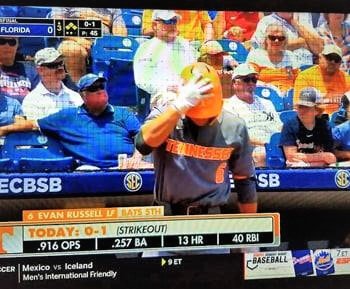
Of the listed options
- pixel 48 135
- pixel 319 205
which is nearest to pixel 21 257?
pixel 48 135

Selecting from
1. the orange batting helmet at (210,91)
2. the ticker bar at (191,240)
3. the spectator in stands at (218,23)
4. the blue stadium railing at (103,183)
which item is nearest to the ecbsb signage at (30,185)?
the blue stadium railing at (103,183)

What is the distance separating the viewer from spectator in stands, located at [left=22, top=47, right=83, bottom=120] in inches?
99.6

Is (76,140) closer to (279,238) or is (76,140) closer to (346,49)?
(279,238)

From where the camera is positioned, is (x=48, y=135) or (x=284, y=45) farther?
(x=284, y=45)

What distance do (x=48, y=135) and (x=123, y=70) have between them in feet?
1.17

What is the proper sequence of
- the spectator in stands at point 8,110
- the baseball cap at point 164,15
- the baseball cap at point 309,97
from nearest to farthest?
1. the spectator in stands at point 8,110
2. the baseball cap at point 164,15
3. the baseball cap at point 309,97

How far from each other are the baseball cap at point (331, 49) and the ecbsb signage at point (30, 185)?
3.67 ft

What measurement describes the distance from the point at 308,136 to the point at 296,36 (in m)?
0.38

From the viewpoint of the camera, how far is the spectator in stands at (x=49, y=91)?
2529mm

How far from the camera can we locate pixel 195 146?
8.57 ft

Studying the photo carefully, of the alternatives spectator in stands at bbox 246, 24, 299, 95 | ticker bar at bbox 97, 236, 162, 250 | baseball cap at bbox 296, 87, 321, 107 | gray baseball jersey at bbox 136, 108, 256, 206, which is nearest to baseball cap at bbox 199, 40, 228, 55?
spectator in stands at bbox 246, 24, 299, 95

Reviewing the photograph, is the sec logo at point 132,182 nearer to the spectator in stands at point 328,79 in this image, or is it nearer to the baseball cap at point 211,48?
the baseball cap at point 211,48

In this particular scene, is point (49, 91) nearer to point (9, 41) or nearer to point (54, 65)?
point (54, 65)

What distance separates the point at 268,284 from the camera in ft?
8.86
